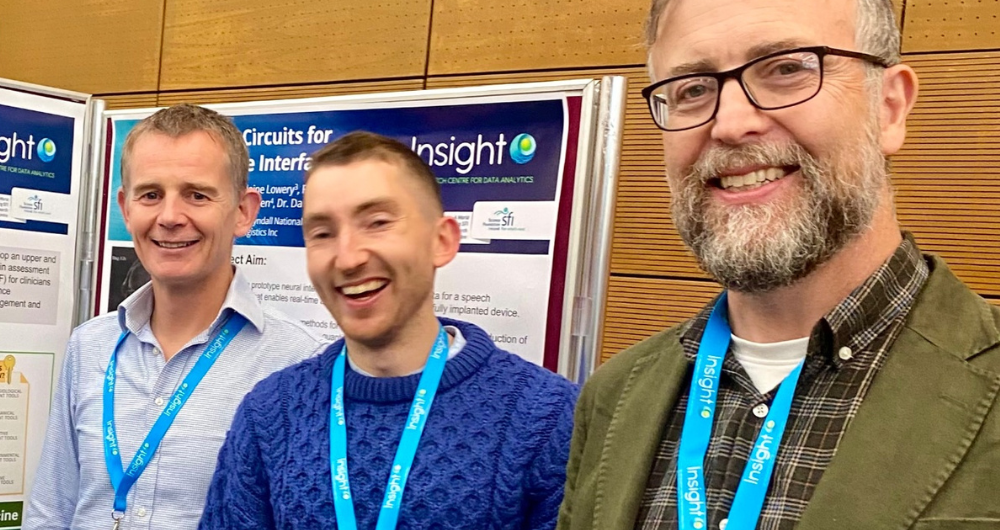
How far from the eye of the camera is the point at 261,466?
1.74m

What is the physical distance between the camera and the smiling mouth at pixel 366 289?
1.75 metres

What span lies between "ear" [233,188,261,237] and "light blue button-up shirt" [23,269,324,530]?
0.13 m

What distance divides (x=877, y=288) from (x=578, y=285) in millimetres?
1092

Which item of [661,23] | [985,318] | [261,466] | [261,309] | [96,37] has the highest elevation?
[96,37]

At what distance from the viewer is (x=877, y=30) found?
1.25 meters

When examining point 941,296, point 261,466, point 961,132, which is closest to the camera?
point 941,296

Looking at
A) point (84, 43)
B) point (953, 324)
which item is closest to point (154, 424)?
point (953, 324)

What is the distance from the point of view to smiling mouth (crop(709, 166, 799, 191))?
4.00ft

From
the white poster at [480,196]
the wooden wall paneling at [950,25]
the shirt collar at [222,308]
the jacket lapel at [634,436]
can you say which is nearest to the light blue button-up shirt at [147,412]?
the shirt collar at [222,308]

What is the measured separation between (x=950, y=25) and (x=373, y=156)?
203 cm

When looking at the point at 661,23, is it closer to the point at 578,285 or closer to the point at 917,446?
the point at 917,446

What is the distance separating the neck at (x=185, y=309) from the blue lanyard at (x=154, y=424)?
68mm

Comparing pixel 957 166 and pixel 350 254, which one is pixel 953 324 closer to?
pixel 350 254

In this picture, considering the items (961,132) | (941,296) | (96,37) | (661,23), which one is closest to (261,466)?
(661,23)
